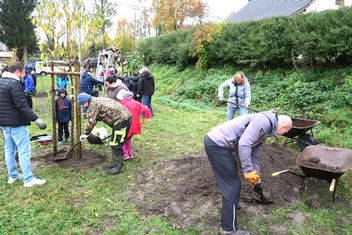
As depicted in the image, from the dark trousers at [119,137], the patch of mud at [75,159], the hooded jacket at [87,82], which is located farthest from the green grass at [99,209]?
the hooded jacket at [87,82]

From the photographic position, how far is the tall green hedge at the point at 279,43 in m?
8.88

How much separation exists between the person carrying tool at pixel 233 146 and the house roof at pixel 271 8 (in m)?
15.5

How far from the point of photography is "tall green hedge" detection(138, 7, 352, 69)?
888 centimetres

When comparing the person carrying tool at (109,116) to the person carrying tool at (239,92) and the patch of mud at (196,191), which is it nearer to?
the patch of mud at (196,191)

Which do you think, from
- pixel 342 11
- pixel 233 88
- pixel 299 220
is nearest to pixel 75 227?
pixel 299 220

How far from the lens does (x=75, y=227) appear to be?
3531mm

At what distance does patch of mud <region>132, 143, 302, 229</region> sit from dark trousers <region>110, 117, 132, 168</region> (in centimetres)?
46

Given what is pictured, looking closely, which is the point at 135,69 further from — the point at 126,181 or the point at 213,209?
the point at 213,209

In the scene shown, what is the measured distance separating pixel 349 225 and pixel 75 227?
3268 mm

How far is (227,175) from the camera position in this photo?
3.08 m

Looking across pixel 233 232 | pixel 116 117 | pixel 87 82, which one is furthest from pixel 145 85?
pixel 233 232

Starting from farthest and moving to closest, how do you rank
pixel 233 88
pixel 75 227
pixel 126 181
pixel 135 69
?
1. pixel 135 69
2. pixel 233 88
3. pixel 126 181
4. pixel 75 227

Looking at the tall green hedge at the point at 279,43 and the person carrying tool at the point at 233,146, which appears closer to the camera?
the person carrying tool at the point at 233,146

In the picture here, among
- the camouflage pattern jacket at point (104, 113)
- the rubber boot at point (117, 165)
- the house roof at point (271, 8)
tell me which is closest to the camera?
the camouflage pattern jacket at point (104, 113)
